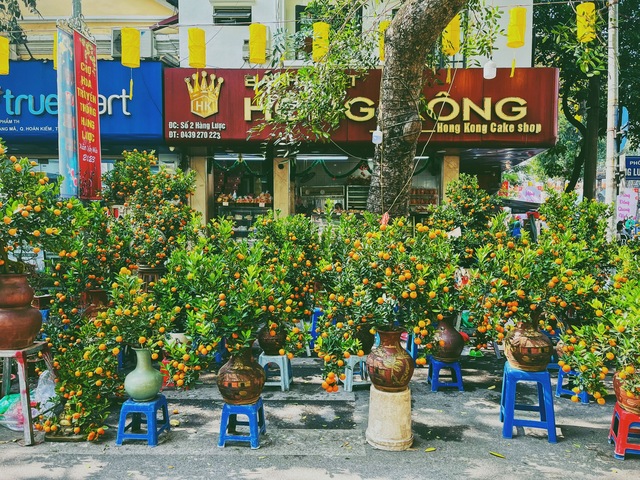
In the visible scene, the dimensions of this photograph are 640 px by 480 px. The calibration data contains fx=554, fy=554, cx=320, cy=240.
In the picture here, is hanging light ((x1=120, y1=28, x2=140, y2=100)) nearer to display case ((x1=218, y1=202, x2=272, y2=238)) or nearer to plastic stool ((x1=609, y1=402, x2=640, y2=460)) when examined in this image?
display case ((x1=218, y1=202, x2=272, y2=238))

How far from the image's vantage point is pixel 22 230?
5.62m

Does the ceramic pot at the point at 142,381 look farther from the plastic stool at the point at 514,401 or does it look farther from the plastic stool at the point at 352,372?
the plastic stool at the point at 514,401

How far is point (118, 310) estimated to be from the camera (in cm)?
540

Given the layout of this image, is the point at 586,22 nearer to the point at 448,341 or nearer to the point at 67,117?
the point at 448,341

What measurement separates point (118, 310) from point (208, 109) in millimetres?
8811

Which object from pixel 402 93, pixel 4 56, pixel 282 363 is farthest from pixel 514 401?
pixel 4 56

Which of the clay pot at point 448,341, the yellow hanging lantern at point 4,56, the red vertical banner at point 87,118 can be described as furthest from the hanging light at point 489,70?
the yellow hanging lantern at point 4,56

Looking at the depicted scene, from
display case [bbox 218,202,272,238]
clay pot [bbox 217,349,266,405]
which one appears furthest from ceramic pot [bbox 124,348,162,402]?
display case [bbox 218,202,272,238]

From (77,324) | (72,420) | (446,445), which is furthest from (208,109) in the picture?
(446,445)

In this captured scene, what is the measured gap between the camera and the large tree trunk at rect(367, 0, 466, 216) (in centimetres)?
820

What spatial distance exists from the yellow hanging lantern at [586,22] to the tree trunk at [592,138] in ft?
25.9

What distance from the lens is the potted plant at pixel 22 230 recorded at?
219 inches

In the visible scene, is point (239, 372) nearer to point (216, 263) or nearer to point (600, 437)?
point (216, 263)

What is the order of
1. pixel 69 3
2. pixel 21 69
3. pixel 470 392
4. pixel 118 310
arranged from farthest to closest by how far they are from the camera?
pixel 69 3 → pixel 21 69 → pixel 470 392 → pixel 118 310
